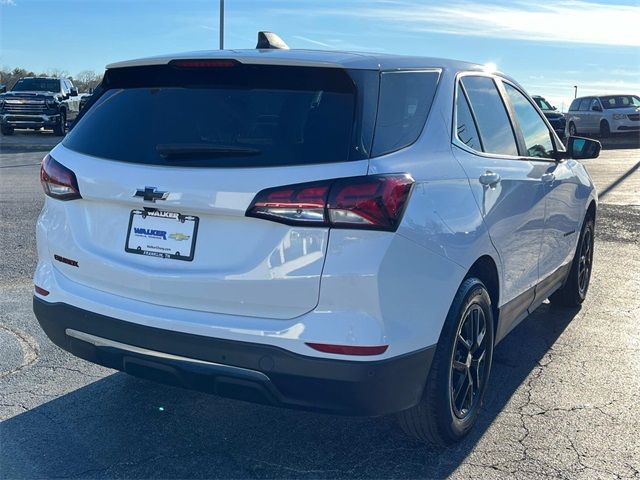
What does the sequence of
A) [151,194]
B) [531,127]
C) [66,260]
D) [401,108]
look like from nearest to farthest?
[151,194] < [401,108] < [66,260] < [531,127]

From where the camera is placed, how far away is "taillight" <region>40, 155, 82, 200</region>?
11.0ft

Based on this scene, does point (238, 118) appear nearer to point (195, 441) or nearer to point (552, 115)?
point (195, 441)

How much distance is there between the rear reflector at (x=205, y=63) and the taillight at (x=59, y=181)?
2.24ft

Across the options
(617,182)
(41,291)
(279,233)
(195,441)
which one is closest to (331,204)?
(279,233)

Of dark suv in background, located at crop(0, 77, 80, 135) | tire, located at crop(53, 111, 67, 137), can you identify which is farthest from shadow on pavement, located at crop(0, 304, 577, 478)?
tire, located at crop(53, 111, 67, 137)

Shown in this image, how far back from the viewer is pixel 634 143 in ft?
92.5

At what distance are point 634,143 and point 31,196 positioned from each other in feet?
77.6

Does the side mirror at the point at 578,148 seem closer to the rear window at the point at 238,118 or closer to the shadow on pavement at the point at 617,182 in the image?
the rear window at the point at 238,118

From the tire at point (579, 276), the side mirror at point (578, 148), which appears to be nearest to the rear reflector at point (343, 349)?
the side mirror at point (578, 148)

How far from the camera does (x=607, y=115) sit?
29.3 metres

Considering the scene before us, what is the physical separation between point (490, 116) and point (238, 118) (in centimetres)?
172

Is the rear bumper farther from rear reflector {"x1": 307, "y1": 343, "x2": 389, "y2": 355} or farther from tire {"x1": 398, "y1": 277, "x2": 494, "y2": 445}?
tire {"x1": 398, "y1": 277, "x2": 494, "y2": 445}

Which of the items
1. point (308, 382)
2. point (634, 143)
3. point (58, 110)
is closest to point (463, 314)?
point (308, 382)

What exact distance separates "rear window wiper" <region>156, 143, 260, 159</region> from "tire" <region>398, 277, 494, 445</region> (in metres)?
1.16
